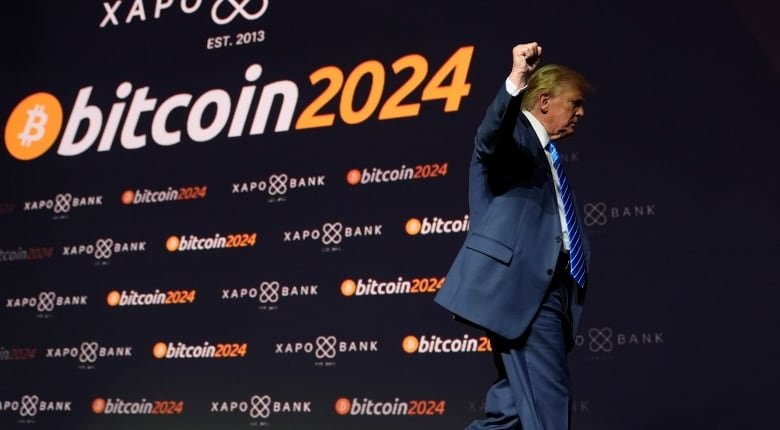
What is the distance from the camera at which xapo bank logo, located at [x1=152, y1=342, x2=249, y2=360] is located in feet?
16.1

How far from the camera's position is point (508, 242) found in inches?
105

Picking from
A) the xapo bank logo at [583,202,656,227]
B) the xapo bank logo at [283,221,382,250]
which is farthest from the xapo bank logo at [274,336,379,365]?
the xapo bank logo at [583,202,656,227]

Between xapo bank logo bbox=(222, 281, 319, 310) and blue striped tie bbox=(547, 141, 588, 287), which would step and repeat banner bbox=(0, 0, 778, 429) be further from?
blue striped tie bbox=(547, 141, 588, 287)

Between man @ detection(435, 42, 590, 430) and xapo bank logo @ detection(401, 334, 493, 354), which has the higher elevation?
xapo bank logo @ detection(401, 334, 493, 354)

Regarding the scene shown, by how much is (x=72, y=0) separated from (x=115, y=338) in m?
1.96

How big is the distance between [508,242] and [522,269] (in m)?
0.08

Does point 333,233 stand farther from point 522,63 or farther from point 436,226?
point 522,63

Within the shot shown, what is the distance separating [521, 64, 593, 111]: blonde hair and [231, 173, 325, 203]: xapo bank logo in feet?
6.92

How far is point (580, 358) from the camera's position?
420 cm

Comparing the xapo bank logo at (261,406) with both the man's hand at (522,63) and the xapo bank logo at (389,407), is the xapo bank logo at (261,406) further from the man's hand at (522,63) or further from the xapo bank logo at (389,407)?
the man's hand at (522,63)

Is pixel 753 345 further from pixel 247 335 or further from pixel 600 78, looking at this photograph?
pixel 247 335

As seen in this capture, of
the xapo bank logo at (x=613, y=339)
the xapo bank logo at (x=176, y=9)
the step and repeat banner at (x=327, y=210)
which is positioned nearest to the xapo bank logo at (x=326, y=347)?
the step and repeat banner at (x=327, y=210)

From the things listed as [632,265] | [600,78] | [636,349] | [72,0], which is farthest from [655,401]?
[72,0]


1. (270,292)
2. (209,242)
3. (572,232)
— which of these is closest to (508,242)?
(572,232)
